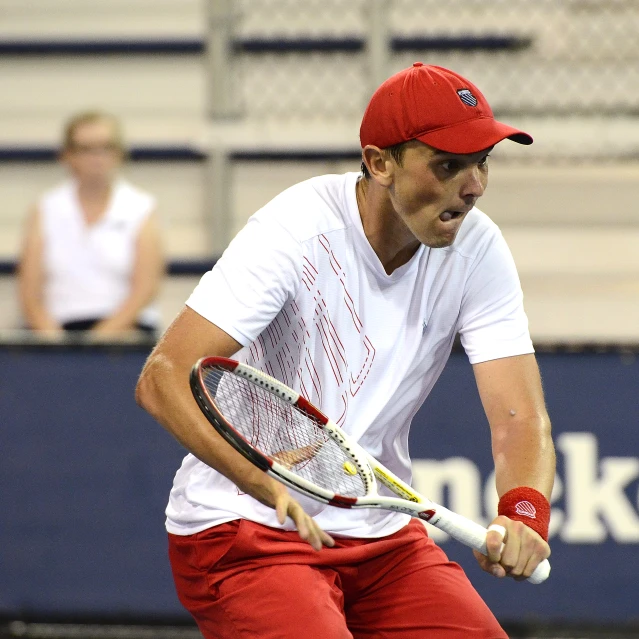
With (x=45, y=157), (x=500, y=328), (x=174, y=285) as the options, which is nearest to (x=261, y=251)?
(x=500, y=328)

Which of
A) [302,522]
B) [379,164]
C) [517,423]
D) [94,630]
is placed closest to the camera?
[302,522]

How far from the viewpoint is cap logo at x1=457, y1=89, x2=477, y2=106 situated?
233cm

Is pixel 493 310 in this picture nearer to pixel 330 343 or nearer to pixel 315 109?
pixel 330 343

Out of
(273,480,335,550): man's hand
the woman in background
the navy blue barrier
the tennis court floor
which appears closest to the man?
(273,480,335,550): man's hand

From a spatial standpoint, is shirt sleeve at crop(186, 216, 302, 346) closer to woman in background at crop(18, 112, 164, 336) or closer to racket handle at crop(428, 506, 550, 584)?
racket handle at crop(428, 506, 550, 584)

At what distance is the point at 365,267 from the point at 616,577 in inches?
92.2

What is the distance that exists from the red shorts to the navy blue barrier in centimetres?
175

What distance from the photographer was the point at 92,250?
5.23 meters

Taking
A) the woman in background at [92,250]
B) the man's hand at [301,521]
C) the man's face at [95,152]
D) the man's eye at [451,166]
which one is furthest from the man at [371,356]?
the man's face at [95,152]

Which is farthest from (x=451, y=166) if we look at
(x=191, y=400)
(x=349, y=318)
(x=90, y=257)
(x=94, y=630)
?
(x=90, y=257)

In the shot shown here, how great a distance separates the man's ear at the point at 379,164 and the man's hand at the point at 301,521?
0.71 m

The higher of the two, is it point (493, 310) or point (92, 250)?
point (493, 310)

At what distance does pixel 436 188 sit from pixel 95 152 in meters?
3.16

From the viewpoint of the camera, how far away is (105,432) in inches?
176
